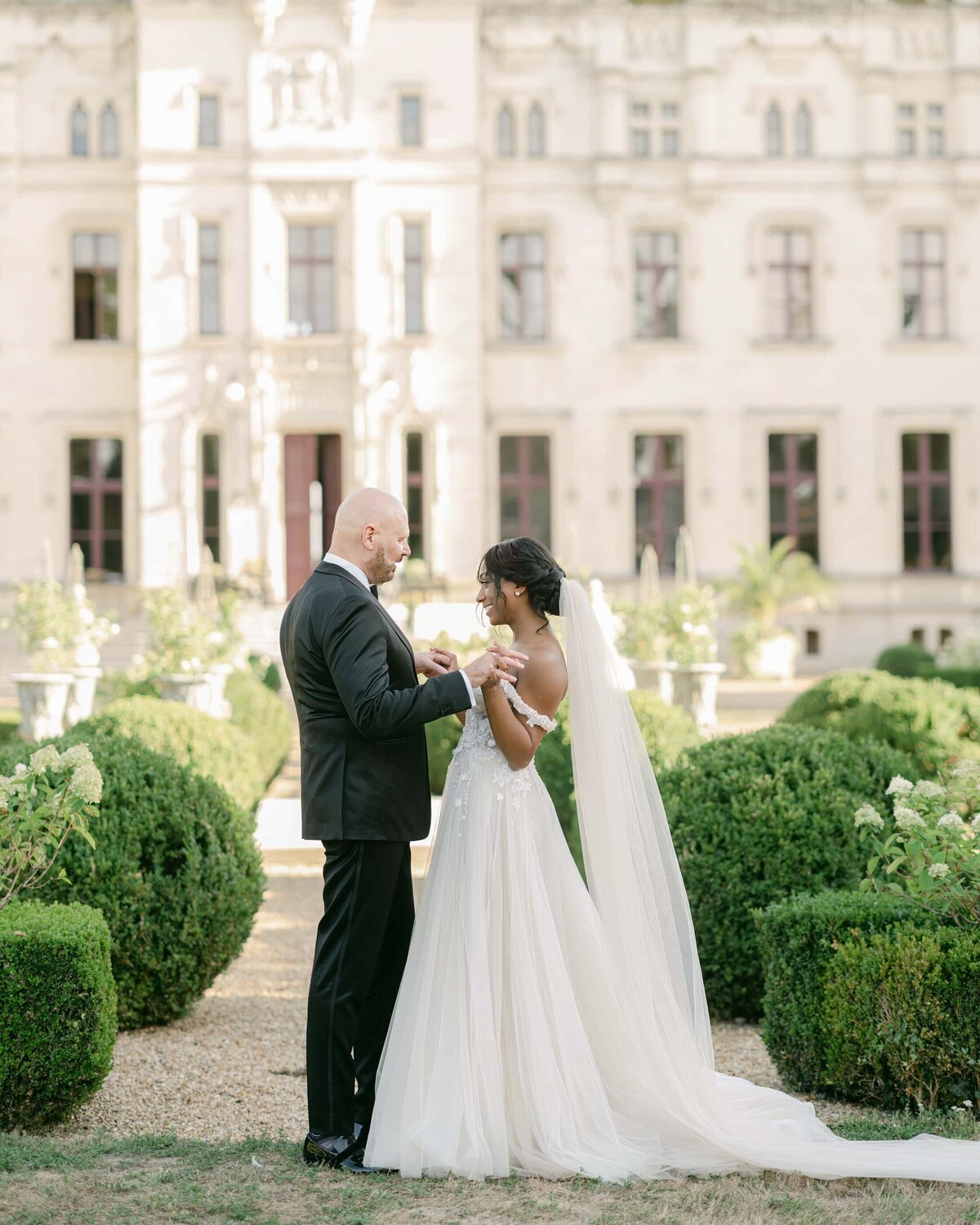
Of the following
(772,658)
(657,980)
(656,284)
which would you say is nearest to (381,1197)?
(657,980)

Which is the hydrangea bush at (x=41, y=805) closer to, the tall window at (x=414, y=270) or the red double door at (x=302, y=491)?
the red double door at (x=302, y=491)

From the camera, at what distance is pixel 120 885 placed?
5578mm

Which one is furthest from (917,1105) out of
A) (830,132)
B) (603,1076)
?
(830,132)

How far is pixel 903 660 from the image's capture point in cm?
2094

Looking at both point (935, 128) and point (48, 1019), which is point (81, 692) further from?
point (935, 128)

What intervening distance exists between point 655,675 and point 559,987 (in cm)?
1146

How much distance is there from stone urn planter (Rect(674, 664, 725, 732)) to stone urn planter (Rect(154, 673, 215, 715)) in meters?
4.88

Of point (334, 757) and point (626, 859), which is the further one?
point (626, 859)

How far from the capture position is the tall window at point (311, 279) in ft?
82.1

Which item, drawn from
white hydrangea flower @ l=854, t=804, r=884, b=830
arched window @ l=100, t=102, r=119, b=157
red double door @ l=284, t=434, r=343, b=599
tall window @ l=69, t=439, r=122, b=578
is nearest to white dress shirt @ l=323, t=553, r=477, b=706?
white hydrangea flower @ l=854, t=804, r=884, b=830

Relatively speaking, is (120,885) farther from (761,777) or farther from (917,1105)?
(917,1105)

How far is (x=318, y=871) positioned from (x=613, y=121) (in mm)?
19398

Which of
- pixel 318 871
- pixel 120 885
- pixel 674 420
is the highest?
pixel 674 420

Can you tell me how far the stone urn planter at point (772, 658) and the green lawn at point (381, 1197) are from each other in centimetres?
2046
